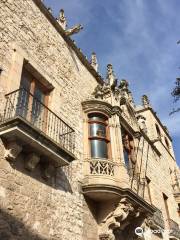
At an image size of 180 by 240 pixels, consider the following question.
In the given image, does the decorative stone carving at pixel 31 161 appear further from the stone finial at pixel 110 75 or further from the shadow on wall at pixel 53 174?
the stone finial at pixel 110 75

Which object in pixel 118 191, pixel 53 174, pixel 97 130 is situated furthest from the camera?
pixel 97 130

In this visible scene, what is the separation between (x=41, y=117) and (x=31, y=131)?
1.84m

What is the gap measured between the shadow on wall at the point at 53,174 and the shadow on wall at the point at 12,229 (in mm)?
1042

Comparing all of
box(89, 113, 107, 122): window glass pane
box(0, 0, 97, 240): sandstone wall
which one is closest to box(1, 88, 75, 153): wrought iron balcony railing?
box(0, 0, 97, 240): sandstone wall

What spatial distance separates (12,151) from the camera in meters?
5.94

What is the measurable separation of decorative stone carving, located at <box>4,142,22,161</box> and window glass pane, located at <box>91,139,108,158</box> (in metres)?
3.58

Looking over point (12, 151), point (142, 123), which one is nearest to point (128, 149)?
point (142, 123)

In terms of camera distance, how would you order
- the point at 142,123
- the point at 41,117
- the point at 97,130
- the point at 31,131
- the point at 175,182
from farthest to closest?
the point at 175,182, the point at 142,123, the point at 97,130, the point at 41,117, the point at 31,131

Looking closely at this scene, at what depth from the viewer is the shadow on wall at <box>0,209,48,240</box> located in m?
5.17

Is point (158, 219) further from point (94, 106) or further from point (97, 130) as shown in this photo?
point (94, 106)

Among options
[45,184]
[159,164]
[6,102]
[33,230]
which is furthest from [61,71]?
[159,164]

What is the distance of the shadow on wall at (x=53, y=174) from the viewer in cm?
621

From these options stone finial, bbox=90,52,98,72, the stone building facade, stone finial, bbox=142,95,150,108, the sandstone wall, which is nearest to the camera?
the sandstone wall

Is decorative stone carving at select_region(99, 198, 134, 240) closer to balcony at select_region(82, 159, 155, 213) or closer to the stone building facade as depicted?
the stone building facade
